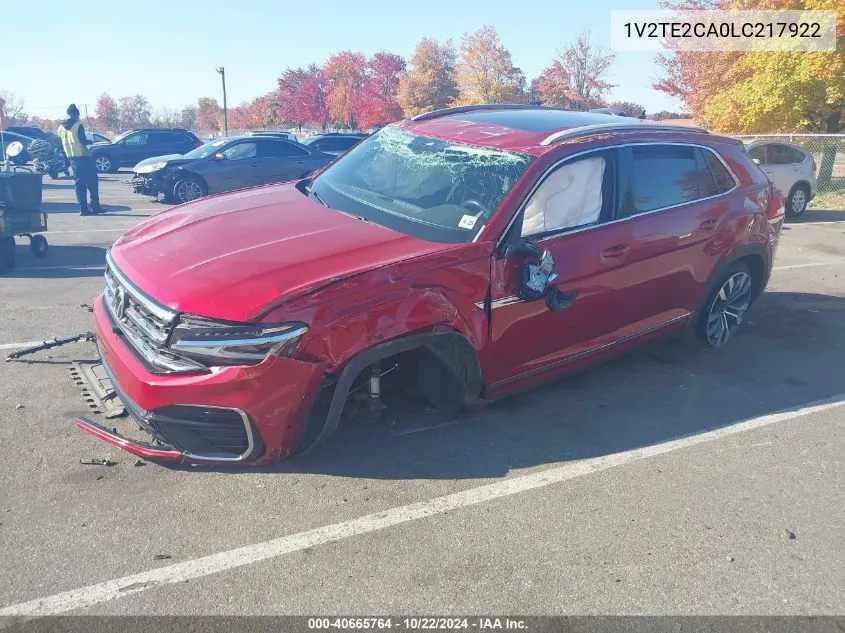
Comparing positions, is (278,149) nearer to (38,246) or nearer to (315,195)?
(38,246)

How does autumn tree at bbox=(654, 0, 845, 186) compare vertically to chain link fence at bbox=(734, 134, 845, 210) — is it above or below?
above

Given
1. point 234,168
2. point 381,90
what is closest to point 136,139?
point 234,168

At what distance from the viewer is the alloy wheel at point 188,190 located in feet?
46.9

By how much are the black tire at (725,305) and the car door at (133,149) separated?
2243 centimetres

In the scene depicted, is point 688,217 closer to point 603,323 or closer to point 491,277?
point 603,323

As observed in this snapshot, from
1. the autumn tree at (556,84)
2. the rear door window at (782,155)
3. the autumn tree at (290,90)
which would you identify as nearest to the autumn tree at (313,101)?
the autumn tree at (290,90)

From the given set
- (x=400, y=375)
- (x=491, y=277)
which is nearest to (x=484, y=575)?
(x=400, y=375)

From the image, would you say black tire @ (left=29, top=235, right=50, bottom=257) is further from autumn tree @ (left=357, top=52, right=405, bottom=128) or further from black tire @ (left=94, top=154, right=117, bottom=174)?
autumn tree @ (left=357, top=52, right=405, bottom=128)

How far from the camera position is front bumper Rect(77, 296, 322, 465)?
3.10m

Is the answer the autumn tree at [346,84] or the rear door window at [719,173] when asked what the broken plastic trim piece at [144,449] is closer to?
the rear door window at [719,173]

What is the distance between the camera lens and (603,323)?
4.44m

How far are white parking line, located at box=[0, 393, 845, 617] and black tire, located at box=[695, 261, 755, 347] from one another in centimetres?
135

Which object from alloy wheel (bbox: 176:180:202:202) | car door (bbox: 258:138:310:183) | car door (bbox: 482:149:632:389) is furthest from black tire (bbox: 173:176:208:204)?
car door (bbox: 482:149:632:389)

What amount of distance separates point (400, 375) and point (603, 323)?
146 cm
